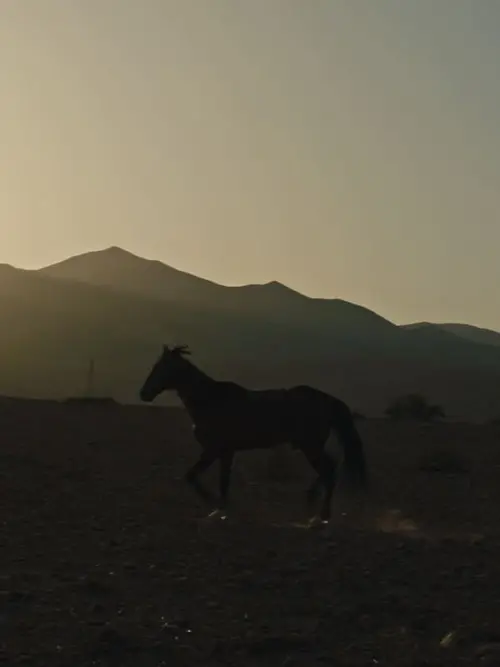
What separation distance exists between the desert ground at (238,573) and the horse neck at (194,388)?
126 cm

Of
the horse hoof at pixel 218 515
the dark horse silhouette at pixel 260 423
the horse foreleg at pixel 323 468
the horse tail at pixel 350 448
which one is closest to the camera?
the horse hoof at pixel 218 515

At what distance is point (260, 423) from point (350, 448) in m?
1.21

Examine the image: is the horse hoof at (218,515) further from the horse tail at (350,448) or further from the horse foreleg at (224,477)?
the horse tail at (350,448)

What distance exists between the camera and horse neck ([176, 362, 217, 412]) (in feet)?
46.7

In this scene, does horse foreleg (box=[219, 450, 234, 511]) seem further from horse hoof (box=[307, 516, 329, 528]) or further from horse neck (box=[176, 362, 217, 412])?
horse hoof (box=[307, 516, 329, 528])

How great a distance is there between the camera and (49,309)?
12850 centimetres

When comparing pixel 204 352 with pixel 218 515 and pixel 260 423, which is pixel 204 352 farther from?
pixel 218 515

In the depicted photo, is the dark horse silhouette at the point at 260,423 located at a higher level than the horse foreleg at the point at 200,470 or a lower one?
higher

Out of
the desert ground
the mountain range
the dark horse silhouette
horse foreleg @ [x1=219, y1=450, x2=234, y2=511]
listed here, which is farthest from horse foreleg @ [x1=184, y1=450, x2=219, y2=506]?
the mountain range

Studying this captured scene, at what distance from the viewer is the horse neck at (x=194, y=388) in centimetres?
1423

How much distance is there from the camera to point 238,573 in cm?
946

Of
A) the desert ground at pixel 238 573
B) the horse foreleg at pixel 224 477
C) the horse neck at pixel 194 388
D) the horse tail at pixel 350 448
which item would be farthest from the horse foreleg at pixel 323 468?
the horse neck at pixel 194 388

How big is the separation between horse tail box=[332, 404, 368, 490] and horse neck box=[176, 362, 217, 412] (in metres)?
1.61

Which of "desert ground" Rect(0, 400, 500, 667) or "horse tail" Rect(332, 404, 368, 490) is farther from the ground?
"horse tail" Rect(332, 404, 368, 490)
